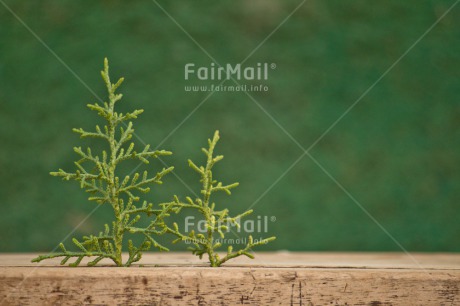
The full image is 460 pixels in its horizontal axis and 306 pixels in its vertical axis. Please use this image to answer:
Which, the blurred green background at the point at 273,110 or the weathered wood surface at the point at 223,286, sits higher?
the blurred green background at the point at 273,110

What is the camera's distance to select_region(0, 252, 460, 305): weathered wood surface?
1273 mm

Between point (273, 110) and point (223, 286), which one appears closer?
point (223, 286)

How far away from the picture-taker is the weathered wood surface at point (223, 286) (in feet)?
4.18

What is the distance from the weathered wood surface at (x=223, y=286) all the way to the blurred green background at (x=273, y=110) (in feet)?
2.79

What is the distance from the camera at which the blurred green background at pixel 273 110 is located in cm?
217

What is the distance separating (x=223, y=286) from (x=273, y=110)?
1.01 metres

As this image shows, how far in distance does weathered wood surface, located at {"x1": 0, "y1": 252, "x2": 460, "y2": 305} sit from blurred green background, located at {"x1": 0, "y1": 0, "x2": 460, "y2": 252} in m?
0.85

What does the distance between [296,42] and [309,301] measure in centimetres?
115

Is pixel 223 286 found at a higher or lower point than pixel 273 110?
lower

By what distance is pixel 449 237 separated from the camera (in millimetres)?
2189

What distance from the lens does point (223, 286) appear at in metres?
1.29

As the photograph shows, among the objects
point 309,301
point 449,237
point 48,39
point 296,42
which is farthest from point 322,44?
point 309,301

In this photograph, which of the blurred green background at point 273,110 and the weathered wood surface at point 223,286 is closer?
the weathered wood surface at point 223,286

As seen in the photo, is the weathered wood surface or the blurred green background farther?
the blurred green background
